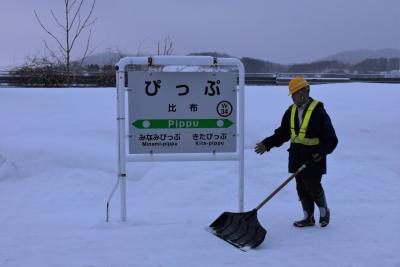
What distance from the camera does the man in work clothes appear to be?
5031mm

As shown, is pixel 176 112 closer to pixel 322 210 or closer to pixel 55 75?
pixel 322 210

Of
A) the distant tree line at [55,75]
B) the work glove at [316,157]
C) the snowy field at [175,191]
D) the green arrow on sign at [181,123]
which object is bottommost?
the snowy field at [175,191]

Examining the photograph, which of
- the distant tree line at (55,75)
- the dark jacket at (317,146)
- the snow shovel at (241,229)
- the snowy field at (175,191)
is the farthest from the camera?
the distant tree line at (55,75)

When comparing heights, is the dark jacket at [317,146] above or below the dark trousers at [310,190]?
above

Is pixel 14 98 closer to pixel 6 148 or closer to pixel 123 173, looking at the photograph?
pixel 6 148

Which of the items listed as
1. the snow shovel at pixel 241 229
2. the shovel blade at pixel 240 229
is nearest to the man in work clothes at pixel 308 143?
the snow shovel at pixel 241 229

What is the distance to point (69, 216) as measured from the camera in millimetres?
5895

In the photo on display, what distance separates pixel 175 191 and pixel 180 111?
1901 mm

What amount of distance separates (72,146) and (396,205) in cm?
479

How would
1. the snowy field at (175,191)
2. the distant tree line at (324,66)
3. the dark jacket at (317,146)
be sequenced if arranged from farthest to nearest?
the distant tree line at (324,66) < the dark jacket at (317,146) < the snowy field at (175,191)

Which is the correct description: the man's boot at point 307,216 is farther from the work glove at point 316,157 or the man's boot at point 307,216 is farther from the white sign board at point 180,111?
the white sign board at point 180,111

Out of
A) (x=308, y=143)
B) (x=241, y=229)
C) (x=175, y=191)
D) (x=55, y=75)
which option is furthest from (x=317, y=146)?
(x=55, y=75)

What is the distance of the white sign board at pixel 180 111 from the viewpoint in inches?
210

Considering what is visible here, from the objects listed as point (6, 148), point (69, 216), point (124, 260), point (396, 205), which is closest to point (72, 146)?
point (6, 148)
